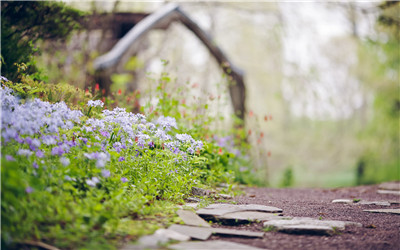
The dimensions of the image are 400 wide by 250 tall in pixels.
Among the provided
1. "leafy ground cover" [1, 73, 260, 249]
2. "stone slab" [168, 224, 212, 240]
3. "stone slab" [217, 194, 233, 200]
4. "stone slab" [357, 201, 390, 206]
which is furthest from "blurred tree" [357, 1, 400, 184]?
"stone slab" [168, 224, 212, 240]

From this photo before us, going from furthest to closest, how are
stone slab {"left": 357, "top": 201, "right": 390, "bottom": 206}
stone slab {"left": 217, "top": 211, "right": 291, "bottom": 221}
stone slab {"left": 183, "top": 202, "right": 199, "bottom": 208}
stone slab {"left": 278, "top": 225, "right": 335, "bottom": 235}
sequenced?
stone slab {"left": 357, "top": 201, "right": 390, "bottom": 206} < stone slab {"left": 183, "top": 202, "right": 199, "bottom": 208} < stone slab {"left": 217, "top": 211, "right": 291, "bottom": 221} < stone slab {"left": 278, "top": 225, "right": 335, "bottom": 235}

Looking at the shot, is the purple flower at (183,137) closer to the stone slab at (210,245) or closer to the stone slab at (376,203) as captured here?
the stone slab at (210,245)

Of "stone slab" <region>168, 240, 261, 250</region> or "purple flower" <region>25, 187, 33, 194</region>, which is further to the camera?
"stone slab" <region>168, 240, 261, 250</region>

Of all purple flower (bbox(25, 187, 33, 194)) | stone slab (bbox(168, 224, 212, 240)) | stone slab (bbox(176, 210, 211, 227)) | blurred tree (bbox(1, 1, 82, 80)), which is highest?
blurred tree (bbox(1, 1, 82, 80))

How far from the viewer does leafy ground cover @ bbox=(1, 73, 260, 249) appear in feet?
7.30

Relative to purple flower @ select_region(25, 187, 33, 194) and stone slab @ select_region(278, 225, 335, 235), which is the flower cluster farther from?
stone slab @ select_region(278, 225, 335, 235)

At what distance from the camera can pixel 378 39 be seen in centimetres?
1088

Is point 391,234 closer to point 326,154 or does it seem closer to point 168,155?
point 168,155

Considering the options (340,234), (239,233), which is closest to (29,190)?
(239,233)

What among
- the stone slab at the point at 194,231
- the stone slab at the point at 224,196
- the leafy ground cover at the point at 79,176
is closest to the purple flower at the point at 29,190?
the leafy ground cover at the point at 79,176

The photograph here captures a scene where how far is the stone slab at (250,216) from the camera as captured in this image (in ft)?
10.0

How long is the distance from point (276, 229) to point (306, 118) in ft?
55.1

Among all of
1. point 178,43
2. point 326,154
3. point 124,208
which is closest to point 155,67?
point 178,43

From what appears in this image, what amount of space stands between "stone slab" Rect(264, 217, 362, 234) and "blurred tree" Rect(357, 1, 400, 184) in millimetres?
8618
